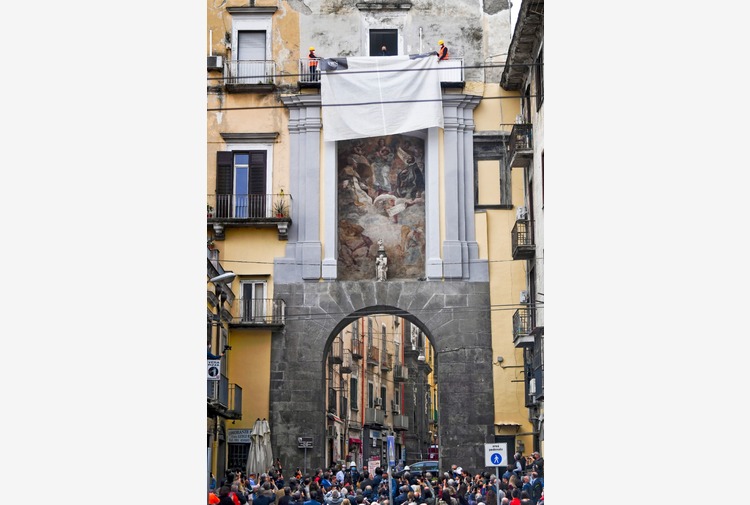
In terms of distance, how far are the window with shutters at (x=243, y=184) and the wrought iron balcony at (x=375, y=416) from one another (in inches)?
1029

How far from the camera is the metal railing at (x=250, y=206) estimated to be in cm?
2438

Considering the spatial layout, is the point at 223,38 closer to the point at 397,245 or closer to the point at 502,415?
the point at 397,245

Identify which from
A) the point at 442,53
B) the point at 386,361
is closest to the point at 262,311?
the point at 442,53

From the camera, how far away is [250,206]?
24.5 m

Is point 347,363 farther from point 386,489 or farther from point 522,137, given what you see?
point 386,489

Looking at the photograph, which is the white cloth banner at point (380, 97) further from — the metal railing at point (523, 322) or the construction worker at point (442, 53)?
the metal railing at point (523, 322)

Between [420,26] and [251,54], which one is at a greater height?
[420,26]

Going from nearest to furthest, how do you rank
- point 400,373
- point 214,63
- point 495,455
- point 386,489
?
1. point 495,455
2. point 386,489
3. point 214,63
4. point 400,373

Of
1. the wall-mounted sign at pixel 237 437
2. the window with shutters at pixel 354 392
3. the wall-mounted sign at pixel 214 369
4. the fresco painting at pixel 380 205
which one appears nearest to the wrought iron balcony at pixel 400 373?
the window with shutters at pixel 354 392

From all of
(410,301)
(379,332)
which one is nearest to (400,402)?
(379,332)

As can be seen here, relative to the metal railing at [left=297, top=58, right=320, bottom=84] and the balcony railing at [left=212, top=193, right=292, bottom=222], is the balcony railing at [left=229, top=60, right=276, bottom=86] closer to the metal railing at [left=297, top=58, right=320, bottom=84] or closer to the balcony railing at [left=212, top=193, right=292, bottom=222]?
the metal railing at [left=297, top=58, right=320, bottom=84]

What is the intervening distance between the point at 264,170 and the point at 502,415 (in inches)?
282

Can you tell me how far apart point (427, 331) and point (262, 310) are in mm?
3613

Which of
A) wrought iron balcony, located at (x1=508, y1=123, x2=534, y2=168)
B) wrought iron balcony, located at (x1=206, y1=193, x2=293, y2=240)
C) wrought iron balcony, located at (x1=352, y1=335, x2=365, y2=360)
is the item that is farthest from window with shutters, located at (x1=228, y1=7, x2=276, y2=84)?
wrought iron balcony, located at (x1=352, y1=335, x2=365, y2=360)
